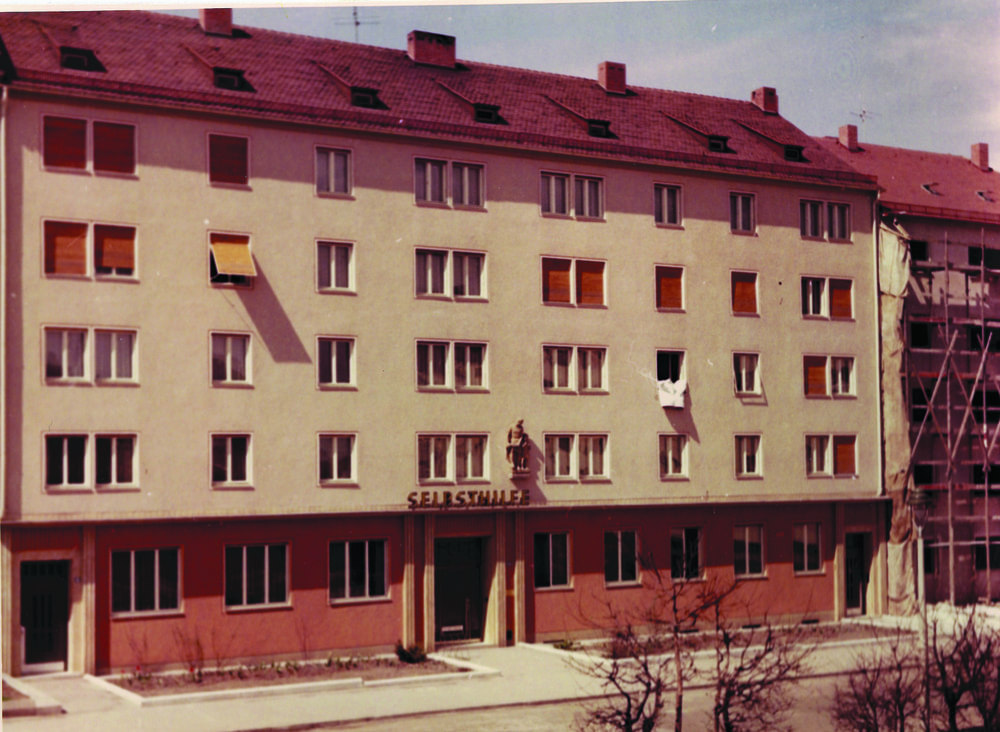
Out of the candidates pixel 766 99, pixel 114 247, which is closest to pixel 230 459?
pixel 114 247

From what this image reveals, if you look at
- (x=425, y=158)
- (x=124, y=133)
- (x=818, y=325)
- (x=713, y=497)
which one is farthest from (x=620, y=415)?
(x=124, y=133)

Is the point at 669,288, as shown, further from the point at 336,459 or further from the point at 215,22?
the point at 215,22

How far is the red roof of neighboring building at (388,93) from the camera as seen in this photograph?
25.4 metres

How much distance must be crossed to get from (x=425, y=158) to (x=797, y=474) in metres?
11.0

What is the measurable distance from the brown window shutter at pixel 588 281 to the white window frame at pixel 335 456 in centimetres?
569

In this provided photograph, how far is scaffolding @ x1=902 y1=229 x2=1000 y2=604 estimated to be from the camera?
1291 inches

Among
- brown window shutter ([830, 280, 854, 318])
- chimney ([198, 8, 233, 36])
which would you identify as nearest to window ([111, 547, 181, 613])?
chimney ([198, 8, 233, 36])

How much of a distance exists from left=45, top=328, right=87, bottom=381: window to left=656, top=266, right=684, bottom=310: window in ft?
38.9

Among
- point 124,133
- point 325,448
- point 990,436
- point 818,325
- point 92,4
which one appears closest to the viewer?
point 92,4

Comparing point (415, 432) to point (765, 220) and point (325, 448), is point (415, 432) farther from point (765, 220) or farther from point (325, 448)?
point (765, 220)

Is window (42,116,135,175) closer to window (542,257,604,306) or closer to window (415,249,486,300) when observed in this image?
window (415,249,486,300)

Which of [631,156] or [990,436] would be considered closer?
[631,156]

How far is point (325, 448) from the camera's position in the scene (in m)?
28.5

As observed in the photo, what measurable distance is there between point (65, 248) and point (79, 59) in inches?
140
